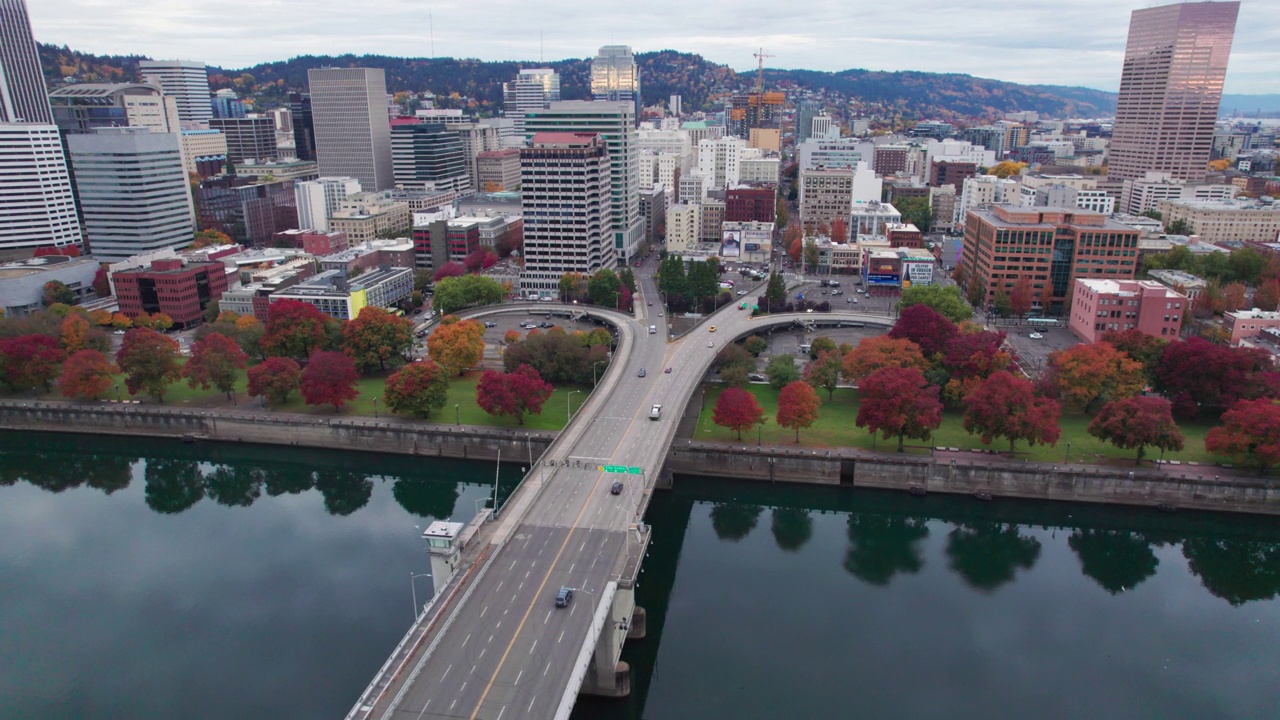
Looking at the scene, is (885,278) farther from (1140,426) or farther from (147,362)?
(147,362)

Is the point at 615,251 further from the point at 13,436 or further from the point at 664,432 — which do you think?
the point at 13,436

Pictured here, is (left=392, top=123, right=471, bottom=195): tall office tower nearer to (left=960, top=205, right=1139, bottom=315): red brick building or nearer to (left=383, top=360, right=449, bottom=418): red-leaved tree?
(left=383, top=360, right=449, bottom=418): red-leaved tree

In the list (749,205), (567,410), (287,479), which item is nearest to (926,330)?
(567,410)

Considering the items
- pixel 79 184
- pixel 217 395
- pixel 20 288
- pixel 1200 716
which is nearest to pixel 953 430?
pixel 1200 716

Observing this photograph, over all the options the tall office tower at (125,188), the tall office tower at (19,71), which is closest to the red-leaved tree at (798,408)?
the tall office tower at (125,188)

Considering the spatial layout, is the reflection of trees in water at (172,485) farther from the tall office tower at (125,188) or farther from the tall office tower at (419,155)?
the tall office tower at (419,155)
